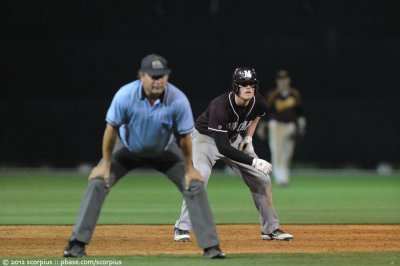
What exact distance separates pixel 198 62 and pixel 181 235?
622 inches

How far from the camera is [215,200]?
57.6 ft

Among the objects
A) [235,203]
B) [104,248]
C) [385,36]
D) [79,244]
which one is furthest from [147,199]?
[385,36]

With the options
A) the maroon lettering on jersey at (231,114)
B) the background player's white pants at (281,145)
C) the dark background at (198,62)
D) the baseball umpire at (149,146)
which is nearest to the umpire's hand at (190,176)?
the baseball umpire at (149,146)

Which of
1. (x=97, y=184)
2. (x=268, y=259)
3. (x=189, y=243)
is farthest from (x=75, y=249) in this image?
(x=189, y=243)

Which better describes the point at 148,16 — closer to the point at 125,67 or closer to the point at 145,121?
the point at 125,67

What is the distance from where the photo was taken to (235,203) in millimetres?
17094

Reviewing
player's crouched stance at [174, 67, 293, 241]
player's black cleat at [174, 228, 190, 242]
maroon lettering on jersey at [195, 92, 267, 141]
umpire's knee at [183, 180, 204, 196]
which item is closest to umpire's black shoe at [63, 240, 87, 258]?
umpire's knee at [183, 180, 204, 196]

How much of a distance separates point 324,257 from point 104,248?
7.40ft

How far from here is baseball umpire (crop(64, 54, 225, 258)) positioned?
28.5ft

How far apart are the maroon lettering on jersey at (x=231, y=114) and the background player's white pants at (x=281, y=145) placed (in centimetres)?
998

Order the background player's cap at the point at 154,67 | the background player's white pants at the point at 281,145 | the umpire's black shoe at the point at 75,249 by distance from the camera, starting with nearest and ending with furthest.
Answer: the background player's cap at the point at 154,67
the umpire's black shoe at the point at 75,249
the background player's white pants at the point at 281,145

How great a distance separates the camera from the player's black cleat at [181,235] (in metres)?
10.7

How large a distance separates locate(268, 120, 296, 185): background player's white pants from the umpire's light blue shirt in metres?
12.1

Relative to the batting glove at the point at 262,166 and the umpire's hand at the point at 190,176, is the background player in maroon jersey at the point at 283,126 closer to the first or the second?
the batting glove at the point at 262,166
